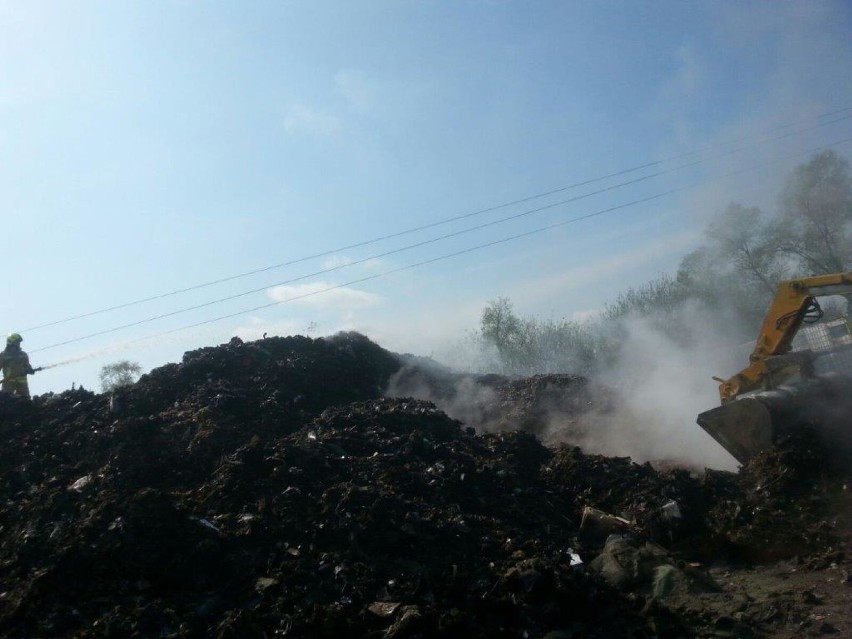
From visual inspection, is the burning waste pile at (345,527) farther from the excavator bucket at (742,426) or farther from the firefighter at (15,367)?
the firefighter at (15,367)

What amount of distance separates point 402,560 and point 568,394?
11429 mm

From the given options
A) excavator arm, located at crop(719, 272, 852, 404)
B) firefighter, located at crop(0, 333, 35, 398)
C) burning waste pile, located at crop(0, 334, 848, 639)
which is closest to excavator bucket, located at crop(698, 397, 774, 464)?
burning waste pile, located at crop(0, 334, 848, 639)

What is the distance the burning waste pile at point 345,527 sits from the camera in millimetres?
6281

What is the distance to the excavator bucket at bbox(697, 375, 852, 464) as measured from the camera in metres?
9.86

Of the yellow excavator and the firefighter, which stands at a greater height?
the firefighter

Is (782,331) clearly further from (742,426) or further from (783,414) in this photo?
(742,426)

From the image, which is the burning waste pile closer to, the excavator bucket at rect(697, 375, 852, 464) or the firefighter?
the excavator bucket at rect(697, 375, 852, 464)

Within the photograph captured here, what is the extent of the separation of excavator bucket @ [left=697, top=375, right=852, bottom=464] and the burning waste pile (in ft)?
2.06

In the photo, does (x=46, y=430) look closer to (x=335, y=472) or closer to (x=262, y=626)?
(x=335, y=472)

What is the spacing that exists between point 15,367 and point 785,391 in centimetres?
1645

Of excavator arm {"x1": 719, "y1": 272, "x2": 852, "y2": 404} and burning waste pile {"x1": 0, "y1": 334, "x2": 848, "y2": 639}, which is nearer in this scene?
burning waste pile {"x1": 0, "y1": 334, "x2": 848, "y2": 639}

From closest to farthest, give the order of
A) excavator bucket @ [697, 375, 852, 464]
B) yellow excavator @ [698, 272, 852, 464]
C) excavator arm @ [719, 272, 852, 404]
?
1. excavator bucket @ [697, 375, 852, 464]
2. yellow excavator @ [698, 272, 852, 464]
3. excavator arm @ [719, 272, 852, 404]

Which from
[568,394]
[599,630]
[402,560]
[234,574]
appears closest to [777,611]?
[599,630]

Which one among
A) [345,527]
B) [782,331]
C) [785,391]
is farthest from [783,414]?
[345,527]
